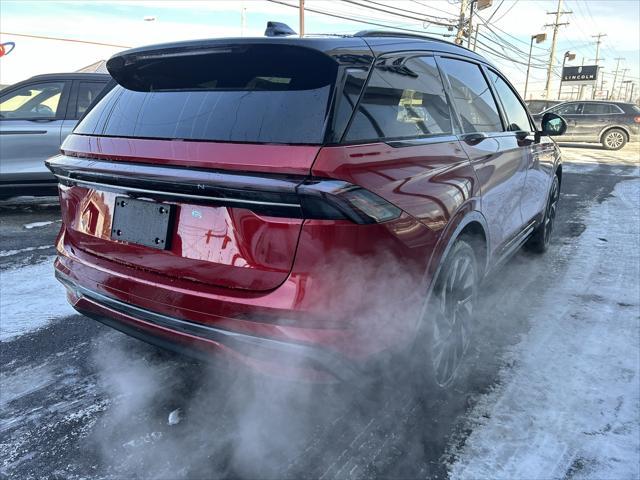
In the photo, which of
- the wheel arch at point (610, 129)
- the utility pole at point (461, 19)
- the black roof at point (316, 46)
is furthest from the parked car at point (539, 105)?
the black roof at point (316, 46)

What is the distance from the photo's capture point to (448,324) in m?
2.50

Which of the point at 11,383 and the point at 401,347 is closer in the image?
the point at 401,347

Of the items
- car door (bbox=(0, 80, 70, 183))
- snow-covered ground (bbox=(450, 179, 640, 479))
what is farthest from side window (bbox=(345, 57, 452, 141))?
car door (bbox=(0, 80, 70, 183))

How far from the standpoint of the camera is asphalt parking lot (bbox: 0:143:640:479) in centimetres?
206

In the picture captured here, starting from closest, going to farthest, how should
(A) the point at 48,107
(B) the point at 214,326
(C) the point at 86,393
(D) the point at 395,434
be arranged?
(B) the point at 214,326 → (D) the point at 395,434 → (C) the point at 86,393 → (A) the point at 48,107

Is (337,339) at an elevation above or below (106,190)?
below

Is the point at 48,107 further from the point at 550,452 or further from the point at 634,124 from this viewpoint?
the point at 634,124

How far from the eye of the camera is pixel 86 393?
2.54 m

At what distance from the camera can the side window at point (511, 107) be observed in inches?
142

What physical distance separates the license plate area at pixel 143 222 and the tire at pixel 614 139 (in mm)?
18464

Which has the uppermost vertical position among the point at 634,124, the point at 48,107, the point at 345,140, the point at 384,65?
the point at 384,65

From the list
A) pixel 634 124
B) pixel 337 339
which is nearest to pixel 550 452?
pixel 337 339

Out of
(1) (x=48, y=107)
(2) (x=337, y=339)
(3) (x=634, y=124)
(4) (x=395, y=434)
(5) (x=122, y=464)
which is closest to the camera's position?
(2) (x=337, y=339)

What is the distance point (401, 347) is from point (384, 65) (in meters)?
1.17
